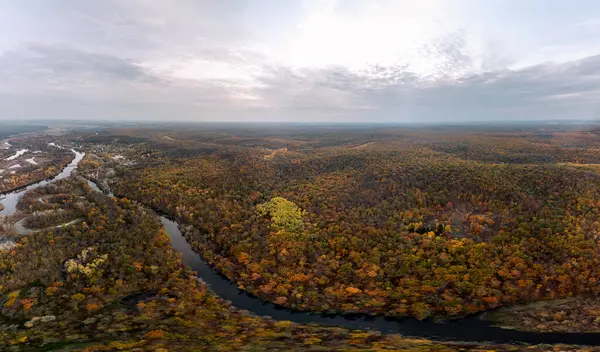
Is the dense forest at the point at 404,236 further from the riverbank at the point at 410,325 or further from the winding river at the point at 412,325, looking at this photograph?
the winding river at the point at 412,325

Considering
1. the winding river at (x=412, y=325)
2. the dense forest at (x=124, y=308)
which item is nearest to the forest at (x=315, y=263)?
the dense forest at (x=124, y=308)

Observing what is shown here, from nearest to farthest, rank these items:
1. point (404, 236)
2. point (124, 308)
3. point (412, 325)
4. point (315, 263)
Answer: point (412, 325) < point (124, 308) < point (315, 263) < point (404, 236)

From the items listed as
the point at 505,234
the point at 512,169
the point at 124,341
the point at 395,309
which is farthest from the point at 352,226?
the point at 512,169

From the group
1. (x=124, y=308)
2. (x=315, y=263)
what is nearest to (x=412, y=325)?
(x=315, y=263)

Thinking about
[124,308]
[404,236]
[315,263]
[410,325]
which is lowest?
[410,325]

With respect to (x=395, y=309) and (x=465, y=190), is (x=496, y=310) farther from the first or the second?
(x=465, y=190)

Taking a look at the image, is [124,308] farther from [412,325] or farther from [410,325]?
[412,325]

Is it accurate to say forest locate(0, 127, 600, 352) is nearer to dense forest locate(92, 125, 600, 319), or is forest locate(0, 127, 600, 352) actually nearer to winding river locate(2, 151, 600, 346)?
dense forest locate(92, 125, 600, 319)

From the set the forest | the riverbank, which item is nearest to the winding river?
the riverbank

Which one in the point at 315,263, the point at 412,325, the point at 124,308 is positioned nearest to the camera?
the point at 412,325
